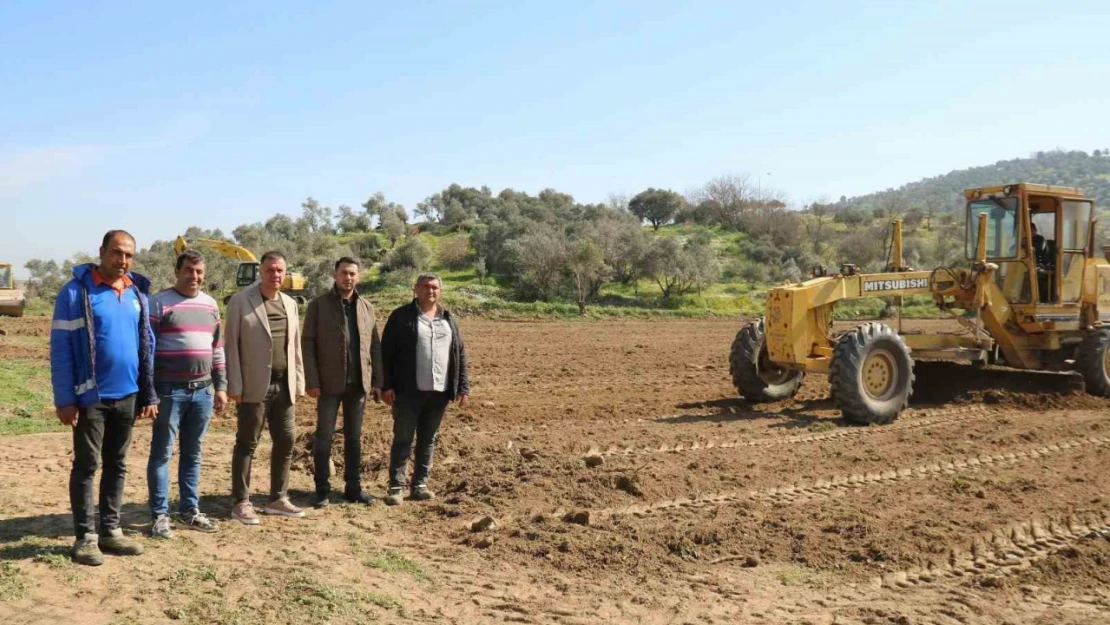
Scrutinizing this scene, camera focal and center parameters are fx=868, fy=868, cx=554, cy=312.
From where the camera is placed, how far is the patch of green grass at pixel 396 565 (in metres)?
4.83

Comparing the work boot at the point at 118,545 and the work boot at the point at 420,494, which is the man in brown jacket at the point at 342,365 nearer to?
the work boot at the point at 420,494

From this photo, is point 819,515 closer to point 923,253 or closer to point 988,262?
point 988,262

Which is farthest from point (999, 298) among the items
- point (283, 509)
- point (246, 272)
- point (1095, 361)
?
point (246, 272)

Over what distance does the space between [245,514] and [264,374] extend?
911 mm

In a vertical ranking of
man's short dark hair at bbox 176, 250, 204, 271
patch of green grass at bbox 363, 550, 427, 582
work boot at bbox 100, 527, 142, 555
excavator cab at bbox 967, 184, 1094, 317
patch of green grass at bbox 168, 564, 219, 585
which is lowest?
patch of green grass at bbox 363, 550, 427, 582

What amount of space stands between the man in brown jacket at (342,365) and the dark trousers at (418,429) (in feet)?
0.74

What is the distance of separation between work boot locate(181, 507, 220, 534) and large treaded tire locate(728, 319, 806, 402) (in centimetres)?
638

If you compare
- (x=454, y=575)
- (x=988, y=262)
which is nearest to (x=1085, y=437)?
(x=988, y=262)

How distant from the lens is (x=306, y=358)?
19.2ft

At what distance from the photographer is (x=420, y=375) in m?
6.15

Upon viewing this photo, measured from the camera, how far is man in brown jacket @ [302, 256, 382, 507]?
586 cm

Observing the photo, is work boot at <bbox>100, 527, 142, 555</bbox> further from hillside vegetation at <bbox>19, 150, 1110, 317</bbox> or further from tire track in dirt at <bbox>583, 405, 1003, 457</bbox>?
hillside vegetation at <bbox>19, 150, 1110, 317</bbox>

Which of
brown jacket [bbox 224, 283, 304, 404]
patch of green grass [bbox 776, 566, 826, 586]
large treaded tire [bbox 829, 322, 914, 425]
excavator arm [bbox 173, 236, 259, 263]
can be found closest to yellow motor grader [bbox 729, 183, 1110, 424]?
large treaded tire [bbox 829, 322, 914, 425]

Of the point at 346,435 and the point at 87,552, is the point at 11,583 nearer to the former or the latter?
the point at 87,552
